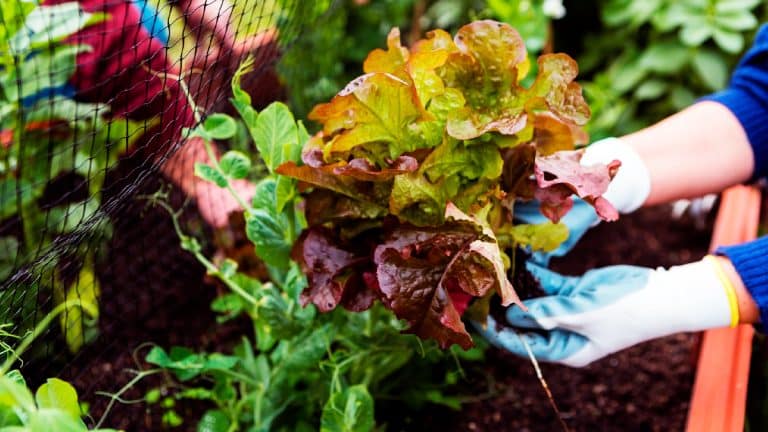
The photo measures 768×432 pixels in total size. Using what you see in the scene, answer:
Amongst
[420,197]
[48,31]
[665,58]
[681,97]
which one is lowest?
[681,97]

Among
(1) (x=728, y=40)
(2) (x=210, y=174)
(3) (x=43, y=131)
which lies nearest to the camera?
(2) (x=210, y=174)

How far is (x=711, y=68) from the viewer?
201cm

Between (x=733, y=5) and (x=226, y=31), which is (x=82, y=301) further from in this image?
(x=733, y=5)

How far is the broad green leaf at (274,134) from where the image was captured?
869 mm

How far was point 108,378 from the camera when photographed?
1.19m

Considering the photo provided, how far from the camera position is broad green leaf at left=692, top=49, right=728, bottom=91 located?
2.00 metres

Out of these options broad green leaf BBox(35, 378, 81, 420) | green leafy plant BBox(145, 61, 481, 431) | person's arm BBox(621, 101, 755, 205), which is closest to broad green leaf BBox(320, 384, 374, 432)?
green leafy plant BBox(145, 61, 481, 431)

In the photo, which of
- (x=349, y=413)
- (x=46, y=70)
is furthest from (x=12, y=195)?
(x=349, y=413)

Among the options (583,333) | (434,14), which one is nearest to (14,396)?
Answer: (583,333)

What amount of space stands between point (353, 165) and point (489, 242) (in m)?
0.17

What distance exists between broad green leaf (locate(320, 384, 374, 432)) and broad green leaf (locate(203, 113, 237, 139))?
1.14 ft

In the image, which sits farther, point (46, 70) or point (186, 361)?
point (46, 70)

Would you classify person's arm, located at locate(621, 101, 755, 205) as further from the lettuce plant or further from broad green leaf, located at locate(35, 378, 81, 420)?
broad green leaf, located at locate(35, 378, 81, 420)

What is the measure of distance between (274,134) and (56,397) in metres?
0.39
